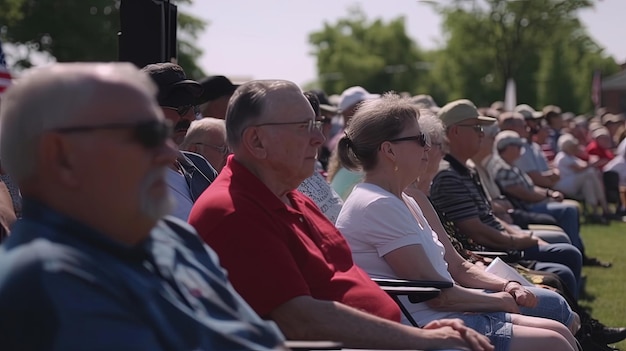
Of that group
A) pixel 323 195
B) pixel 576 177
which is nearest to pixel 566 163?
pixel 576 177

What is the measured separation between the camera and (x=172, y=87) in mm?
4707

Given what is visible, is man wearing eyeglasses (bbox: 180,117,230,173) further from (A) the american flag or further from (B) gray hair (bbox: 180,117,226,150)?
(A) the american flag

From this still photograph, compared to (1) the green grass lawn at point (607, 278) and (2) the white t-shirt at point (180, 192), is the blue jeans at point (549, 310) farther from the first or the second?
(2) the white t-shirt at point (180, 192)

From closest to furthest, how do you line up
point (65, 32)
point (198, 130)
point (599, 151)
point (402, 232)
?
point (402, 232) → point (198, 130) → point (599, 151) → point (65, 32)

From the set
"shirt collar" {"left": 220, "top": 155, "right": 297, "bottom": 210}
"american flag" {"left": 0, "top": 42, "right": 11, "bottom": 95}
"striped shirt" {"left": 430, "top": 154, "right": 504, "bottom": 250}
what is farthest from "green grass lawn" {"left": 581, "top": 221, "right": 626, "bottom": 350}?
"american flag" {"left": 0, "top": 42, "right": 11, "bottom": 95}

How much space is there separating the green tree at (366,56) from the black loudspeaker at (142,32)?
7431cm

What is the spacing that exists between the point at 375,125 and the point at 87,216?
2.46 m

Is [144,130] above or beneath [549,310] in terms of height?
above

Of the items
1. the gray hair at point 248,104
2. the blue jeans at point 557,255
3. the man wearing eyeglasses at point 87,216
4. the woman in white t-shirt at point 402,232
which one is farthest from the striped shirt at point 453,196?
the man wearing eyeglasses at point 87,216

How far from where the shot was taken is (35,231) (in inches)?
88.6

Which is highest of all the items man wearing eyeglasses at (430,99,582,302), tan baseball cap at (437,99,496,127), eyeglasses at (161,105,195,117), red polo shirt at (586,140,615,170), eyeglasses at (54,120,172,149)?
eyeglasses at (54,120,172,149)

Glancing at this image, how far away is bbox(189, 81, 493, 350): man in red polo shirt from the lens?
318cm

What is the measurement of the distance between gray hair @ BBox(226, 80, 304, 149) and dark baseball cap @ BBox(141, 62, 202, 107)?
1.17 m

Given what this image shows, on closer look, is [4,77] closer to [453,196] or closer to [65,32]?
[453,196]
